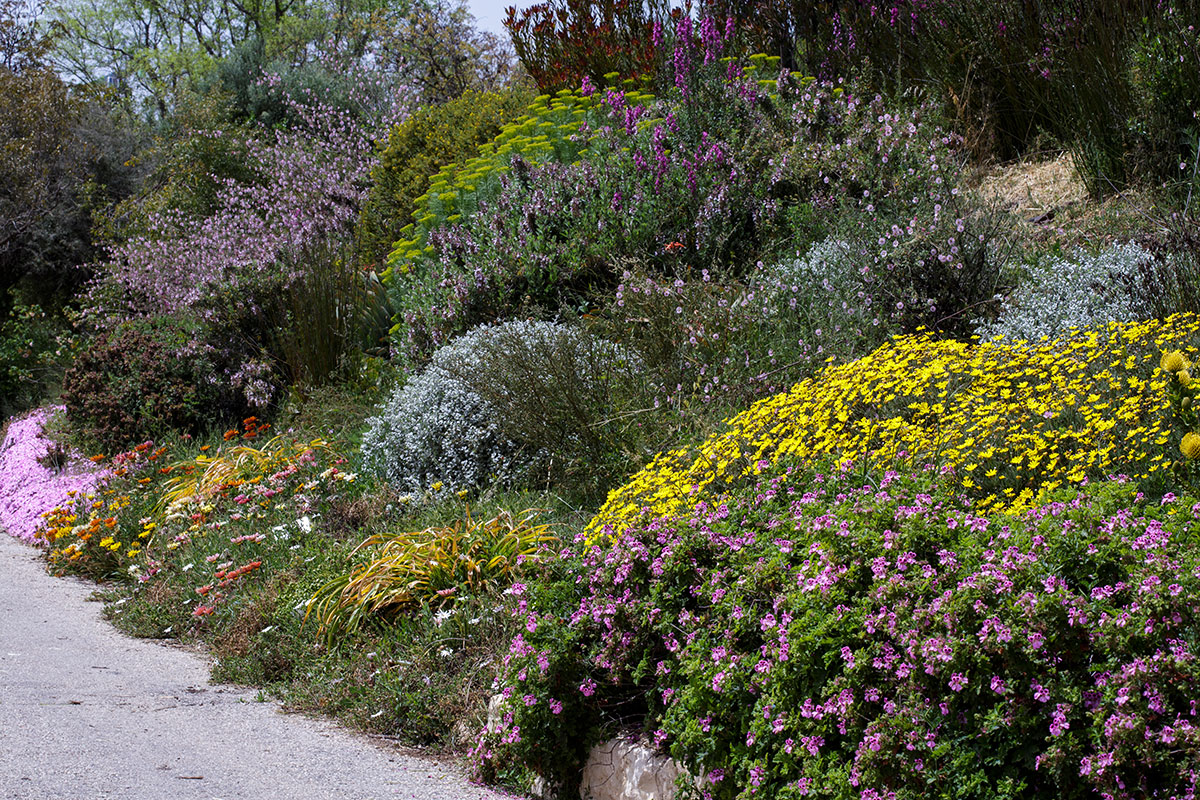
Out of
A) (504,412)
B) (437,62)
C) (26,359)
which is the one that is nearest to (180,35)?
(437,62)

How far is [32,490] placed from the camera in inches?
358

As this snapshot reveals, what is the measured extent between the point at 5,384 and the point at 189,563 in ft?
29.3

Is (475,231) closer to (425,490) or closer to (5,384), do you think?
(425,490)

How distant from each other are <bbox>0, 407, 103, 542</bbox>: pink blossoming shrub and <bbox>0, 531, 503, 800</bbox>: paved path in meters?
3.34

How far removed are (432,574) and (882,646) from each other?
2.49 m

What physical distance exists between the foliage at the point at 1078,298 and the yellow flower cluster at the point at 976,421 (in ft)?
1.52

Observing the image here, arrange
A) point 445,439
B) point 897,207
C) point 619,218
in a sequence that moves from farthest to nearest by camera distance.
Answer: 1. point 619,218
2. point 897,207
3. point 445,439

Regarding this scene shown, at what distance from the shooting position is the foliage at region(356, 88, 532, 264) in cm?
1172

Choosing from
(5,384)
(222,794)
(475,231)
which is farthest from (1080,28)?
(5,384)

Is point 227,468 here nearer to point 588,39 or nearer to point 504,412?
point 504,412

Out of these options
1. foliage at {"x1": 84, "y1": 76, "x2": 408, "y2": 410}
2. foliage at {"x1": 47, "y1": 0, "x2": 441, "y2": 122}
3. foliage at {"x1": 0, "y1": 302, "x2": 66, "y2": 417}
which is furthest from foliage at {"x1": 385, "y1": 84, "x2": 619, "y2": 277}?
foliage at {"x1": 47, "y1": 0, "x2": 441, "y2": 122}

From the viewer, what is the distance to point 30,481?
30.8ft

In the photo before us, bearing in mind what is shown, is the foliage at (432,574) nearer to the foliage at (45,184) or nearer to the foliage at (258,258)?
the foliage at (258,258)

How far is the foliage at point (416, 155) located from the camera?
1172cm
